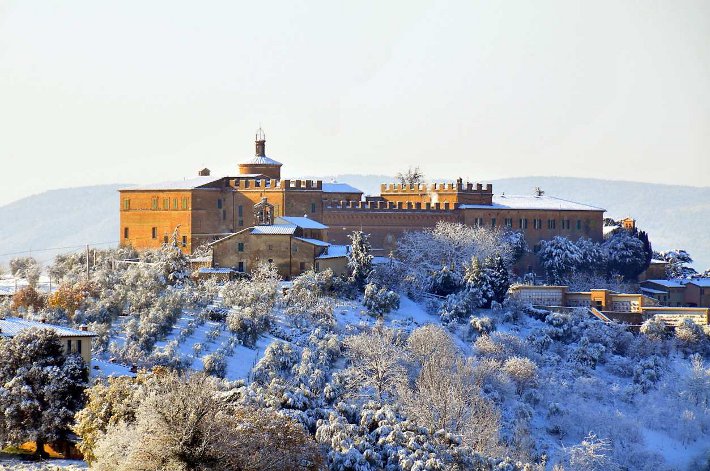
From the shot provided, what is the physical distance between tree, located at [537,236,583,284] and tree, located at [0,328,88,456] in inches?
1515

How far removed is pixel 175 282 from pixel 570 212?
90.6ft

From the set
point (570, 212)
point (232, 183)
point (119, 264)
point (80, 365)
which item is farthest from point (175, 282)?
point (570, 212)

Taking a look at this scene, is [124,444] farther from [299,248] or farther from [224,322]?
[299,248]

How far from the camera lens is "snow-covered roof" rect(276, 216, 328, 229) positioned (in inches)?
2904

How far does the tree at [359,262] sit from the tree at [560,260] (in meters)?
14.7

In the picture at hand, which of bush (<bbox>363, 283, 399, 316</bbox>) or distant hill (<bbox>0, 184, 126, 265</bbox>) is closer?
bush (<bbox>363, 283, 399, 316</bbox>)

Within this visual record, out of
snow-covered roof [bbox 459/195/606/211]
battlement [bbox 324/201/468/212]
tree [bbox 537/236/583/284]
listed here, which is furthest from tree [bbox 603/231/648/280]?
battlement [bbox 324/201/468/212]

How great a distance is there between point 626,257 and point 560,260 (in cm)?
442

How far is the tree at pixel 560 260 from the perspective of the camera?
81.8 meters

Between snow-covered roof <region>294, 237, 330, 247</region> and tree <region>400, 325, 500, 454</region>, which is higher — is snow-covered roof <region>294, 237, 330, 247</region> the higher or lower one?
the higher one

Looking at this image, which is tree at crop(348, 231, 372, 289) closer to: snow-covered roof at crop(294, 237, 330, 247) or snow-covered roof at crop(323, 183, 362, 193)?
snow-covered roof at crop(294, 237, 330, 247)

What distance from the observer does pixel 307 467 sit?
4188 centimetres

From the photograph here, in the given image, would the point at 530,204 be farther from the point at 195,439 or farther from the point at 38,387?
the point at 195,439

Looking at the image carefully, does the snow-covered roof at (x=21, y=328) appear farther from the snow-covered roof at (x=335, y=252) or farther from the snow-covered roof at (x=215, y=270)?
the snow-covered roof at (x=335, y=252)
